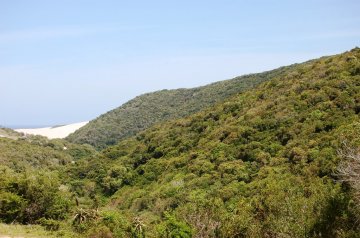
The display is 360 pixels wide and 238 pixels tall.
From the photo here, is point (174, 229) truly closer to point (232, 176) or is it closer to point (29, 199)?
point (29, 199)

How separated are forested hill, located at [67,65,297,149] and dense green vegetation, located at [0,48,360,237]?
60.0 meters

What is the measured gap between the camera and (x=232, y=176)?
1891 inches

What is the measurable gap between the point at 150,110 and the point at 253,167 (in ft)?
406

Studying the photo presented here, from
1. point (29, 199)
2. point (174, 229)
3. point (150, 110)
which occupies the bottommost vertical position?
point (174, 229)

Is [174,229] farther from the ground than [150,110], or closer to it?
closer to it

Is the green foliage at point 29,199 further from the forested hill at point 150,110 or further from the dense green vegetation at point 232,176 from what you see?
the forested hill at point 150,110

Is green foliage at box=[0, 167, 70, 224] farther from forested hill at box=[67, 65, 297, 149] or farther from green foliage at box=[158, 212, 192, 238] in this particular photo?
forested hill at box=[67, 65, 297, 149]

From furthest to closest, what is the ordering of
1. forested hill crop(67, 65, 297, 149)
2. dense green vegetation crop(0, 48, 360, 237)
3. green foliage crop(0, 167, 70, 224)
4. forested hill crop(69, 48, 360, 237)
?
1. forested hill crop(67, 65, 297, 149)
2. green foliage crop(0, 167, 70, 224)
3. dense green vegetation crop(0, 48, 360, 237)
4. forested hill crop(69, 48, 360, 237)

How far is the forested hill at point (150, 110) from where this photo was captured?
142 meters

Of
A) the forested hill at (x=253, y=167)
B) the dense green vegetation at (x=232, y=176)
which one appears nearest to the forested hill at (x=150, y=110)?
the forested hill at (x=253, y=167)

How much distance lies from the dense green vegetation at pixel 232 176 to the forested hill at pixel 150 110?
60.0 m

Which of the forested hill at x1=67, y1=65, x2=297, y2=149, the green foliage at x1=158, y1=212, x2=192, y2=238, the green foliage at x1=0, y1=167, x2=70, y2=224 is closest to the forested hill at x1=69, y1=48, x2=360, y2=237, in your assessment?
the green foliage at x1=158, y1=212, x2=192, y2=238

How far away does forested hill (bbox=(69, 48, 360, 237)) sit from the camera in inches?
910

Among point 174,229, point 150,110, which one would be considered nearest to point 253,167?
point 174,229
